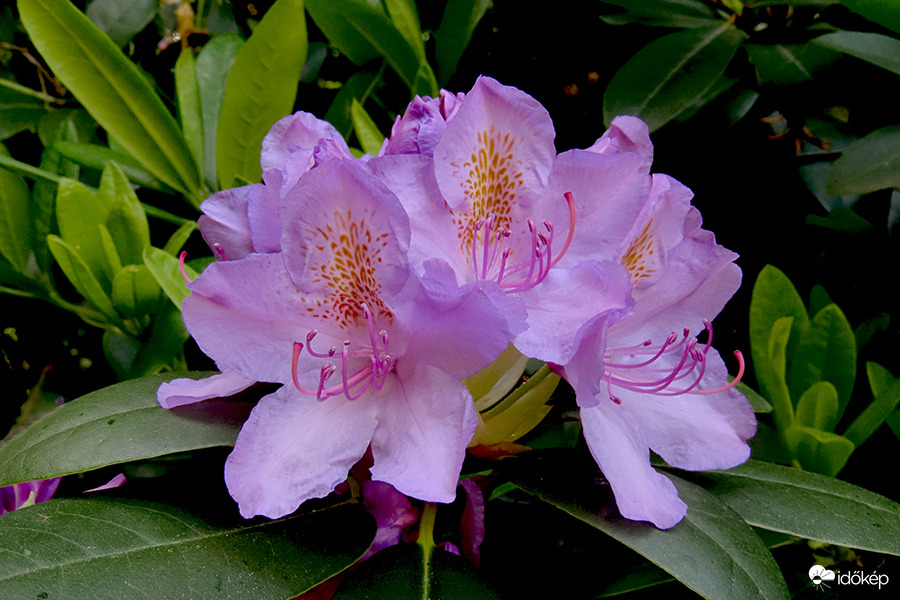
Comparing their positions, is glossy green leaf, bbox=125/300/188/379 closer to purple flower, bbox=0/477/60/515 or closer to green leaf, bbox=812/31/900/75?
purple flower, bbox=0/477/60/515

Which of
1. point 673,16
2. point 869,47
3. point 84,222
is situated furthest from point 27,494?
point 869,47

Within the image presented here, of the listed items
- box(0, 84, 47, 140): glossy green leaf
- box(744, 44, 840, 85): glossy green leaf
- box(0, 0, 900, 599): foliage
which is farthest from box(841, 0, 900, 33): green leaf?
box(0, 84, 47, 140): glossy green leaf

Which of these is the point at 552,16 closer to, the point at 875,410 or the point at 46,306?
the point at 875,410

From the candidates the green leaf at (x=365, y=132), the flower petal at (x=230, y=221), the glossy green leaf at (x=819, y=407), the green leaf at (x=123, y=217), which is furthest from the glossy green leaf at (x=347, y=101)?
the glossy green leaf at (x=819, y=407)

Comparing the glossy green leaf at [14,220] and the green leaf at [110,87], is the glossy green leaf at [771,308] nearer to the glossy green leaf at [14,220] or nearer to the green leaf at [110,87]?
the green leaf at [110,87]

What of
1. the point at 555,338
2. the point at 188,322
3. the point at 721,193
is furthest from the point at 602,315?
the point at 721,193

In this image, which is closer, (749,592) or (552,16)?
(749,592)
